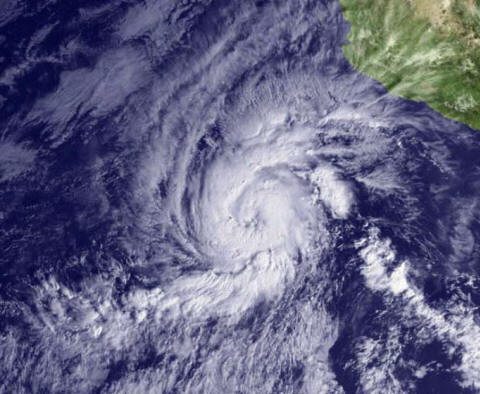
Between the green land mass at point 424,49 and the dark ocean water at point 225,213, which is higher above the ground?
the green land mass at point 424,49

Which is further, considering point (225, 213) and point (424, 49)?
point (225, 213)

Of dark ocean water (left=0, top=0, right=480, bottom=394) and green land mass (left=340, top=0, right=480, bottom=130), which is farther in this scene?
dark ocean water (left=0, top=0, right=480, bottom=394)

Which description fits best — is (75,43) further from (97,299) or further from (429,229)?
(429,229)

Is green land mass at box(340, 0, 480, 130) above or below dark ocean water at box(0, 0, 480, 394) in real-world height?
above

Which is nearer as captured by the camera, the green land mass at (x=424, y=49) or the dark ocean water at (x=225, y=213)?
the green land mass at (x=424, y=49)

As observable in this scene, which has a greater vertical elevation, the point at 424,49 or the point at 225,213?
the point at 424,49
